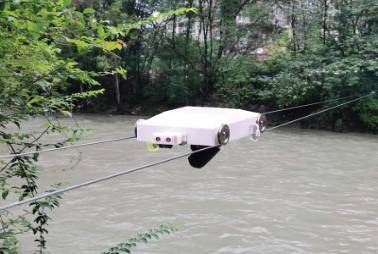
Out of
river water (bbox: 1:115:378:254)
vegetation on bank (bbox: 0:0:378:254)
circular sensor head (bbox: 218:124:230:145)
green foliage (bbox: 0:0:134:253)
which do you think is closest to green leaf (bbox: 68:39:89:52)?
green foliage (bbox: 0:0:134:253)

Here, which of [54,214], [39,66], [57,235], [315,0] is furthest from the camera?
[315,0]

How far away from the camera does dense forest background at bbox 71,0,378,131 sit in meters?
11.0

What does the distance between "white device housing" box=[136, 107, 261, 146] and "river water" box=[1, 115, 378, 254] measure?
2026 millimetres

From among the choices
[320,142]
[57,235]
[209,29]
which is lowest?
[57,235]

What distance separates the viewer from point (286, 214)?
5.31 m

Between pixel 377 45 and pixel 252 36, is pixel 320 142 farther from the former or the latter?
pixel 252 36

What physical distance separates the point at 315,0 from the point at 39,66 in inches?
442

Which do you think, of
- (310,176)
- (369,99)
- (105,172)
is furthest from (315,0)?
(105,172)

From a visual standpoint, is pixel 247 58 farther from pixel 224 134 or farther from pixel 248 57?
pixel 224 134

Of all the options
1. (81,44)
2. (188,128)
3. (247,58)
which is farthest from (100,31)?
(247,58)

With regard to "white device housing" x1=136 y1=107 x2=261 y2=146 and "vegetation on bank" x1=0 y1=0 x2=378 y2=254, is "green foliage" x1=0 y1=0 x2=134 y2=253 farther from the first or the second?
"vegetation on bank" x1=0 y1=0 x2=378 y2=254

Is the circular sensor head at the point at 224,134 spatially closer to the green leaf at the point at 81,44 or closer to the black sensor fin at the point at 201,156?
the black sensor fin at the point at 201,156

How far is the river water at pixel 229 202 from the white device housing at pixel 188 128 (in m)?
2.03

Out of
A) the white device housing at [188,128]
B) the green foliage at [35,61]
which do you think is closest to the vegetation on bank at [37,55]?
the green foliage at [35,61]
